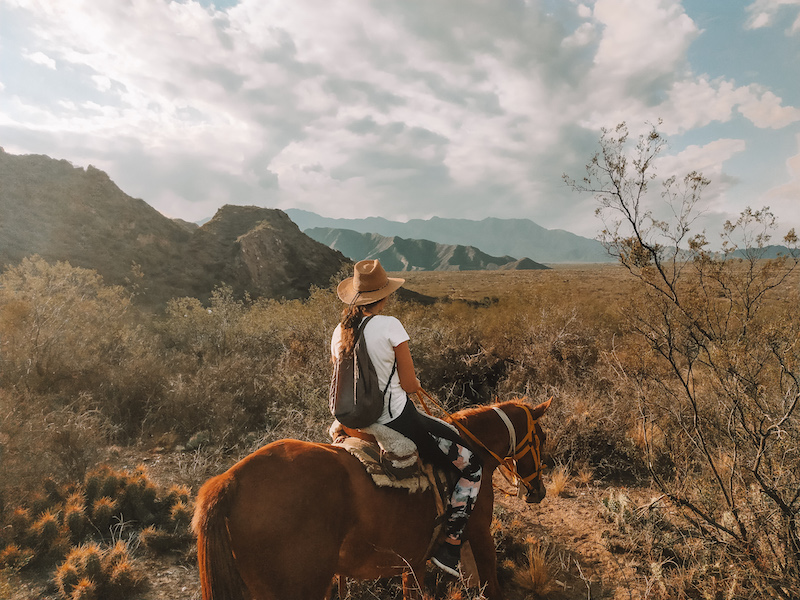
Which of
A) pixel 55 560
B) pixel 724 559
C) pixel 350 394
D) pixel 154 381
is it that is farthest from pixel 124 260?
pixel 724 559

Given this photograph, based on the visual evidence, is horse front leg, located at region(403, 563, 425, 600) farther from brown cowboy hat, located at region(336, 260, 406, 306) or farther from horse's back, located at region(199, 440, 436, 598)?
brown cowboy hat, located at region(336, 260, 406, 306)

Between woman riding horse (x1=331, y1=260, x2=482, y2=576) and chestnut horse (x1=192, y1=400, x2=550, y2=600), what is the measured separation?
229 mm

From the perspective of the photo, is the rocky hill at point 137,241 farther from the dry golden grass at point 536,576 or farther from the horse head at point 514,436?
the dry golden grass at point 536,576

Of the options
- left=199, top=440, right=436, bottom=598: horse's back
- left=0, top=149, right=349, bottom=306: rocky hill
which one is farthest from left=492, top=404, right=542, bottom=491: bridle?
left=0, top=149, right=349, bottom=306: rocky hill

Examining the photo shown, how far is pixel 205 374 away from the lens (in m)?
7.88

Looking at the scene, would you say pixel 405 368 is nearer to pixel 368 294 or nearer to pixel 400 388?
pixel 400 388

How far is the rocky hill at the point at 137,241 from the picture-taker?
2545 cm

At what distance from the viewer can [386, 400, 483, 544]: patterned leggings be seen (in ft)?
9.79

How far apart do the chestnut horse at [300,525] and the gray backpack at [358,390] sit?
0.32m

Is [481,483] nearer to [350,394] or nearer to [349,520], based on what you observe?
[349,520]

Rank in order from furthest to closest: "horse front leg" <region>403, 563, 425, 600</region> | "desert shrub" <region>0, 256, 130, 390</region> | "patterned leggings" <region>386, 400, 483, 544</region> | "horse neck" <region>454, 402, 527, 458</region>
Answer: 1. "desert shrub" <region>0, 256, 130, 390</region>
2. "horse neck" <region>454, 402, 527, 458</region>
3. "horse front leg" <region>403, 563, 425, 600</region>
4. "patterned leggings" <region>386, 400, 483, 544</region>

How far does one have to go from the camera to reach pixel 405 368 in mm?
2717

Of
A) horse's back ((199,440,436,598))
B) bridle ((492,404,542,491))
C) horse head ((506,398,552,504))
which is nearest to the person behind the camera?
horse's back ((199,440,436,598))

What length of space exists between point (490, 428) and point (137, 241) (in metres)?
33.6
